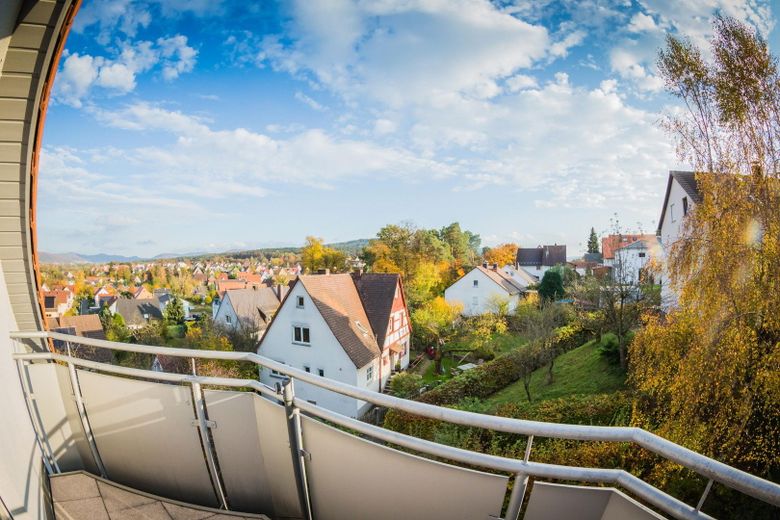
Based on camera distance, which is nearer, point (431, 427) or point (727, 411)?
point (727, 411)

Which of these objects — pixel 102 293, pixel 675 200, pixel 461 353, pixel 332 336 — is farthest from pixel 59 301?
pixel 675 200

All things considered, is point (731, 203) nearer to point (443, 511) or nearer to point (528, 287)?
point (443, 511)

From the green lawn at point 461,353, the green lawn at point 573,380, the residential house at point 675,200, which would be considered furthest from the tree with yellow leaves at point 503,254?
the green lawn at point 573,380

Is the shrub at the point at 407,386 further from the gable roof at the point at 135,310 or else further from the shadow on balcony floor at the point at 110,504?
the gable roof at the point at 135,310

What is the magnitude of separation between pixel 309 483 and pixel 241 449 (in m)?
0.48

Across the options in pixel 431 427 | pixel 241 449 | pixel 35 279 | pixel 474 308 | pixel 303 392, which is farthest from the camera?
pixel 474 308

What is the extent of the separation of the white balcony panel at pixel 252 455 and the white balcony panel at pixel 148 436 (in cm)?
17

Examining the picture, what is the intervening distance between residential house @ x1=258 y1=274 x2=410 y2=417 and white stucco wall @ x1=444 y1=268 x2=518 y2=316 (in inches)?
593

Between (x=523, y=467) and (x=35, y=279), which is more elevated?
(x=35, y=279)

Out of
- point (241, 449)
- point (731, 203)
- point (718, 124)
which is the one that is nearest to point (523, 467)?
point (241, 449)

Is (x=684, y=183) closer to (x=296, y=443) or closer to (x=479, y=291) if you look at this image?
(x=296, y=443)

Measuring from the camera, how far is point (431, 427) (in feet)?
26.9

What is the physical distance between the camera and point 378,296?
20281 millimetres

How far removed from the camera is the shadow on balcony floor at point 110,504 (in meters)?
2.21
